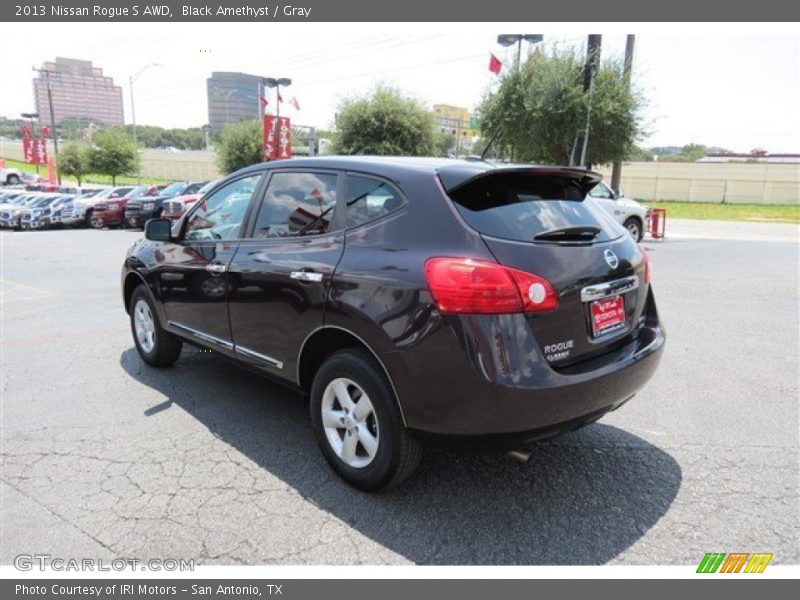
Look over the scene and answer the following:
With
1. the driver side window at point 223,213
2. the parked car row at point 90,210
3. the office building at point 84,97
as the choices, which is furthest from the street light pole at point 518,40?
the office building at point 84,97

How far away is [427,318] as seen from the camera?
264 cm

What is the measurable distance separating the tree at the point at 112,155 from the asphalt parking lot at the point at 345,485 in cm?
4419

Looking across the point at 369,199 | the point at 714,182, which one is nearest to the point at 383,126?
the point at 369,199

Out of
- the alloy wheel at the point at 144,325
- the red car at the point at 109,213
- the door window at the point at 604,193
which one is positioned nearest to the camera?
the alloy wheel at the point at 144,325

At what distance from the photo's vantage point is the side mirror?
185 inches

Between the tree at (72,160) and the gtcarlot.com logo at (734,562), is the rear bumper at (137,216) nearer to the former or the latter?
the gtcarlot.com logo at (734,562)

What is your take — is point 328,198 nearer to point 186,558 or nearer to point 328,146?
point 186,558

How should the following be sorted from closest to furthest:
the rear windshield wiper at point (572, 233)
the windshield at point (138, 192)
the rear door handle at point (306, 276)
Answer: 1. the rear windshield wiper at point (572, 233)
2. the rear door handle at point (306, 276)
3. the windshield at point (138, 192)

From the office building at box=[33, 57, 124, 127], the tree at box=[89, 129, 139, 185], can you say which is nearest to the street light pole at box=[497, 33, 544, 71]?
the tree at box=[89, 129, 139, 185]

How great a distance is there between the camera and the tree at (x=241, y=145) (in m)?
38.3

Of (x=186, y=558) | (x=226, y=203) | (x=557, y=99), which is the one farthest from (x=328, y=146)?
(x=186, y=558)

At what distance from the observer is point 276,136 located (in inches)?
1212

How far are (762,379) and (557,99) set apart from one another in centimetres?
1511

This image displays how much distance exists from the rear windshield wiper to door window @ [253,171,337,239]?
120 cm
